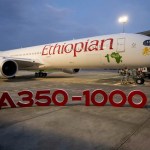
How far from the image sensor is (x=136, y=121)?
428 cm

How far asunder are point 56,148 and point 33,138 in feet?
1.99

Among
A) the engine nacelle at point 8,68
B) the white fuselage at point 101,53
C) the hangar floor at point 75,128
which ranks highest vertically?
the white fuselage at point 101,53

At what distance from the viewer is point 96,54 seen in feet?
42.0

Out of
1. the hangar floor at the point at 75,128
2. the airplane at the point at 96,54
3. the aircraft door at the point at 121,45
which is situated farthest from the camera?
the aircraft door at the point at 121,45

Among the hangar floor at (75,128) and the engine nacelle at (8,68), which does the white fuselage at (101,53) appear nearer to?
the engine nacelle at (8,68)

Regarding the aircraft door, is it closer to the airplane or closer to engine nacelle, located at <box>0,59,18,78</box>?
the airplane

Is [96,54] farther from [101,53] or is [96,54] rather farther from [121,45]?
[121,45]

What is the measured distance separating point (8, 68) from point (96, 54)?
717cm

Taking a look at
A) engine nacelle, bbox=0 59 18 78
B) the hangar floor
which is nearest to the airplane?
engine nacelle, bbox=0 59 18 78

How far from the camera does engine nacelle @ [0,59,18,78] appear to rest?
13609mm

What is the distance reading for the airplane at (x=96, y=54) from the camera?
11.6m

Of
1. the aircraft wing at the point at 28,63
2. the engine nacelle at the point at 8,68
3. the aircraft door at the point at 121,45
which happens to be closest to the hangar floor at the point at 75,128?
the aircraft door at the point at 121,45

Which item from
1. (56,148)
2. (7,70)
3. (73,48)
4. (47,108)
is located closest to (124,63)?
(73,48)

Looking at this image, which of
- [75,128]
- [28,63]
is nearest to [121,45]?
[28,63]
